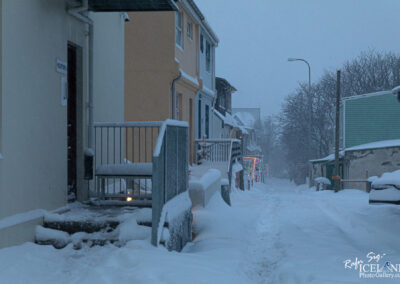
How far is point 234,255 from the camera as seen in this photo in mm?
6695

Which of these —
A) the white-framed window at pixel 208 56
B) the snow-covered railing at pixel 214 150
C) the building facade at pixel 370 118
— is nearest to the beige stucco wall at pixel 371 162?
the building facade at pixel 370 118

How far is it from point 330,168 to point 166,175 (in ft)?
105

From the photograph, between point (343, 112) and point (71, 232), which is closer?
point (71, 232)

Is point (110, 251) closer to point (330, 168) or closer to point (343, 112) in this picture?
point (343, 112)

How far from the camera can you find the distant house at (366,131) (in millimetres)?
29156

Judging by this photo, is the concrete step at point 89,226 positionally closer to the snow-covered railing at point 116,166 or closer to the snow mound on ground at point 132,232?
the snow mound on ground at point 132,232

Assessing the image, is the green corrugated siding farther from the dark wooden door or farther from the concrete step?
the concrete step

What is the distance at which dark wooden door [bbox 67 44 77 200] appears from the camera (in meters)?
8.01

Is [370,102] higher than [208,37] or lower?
lower

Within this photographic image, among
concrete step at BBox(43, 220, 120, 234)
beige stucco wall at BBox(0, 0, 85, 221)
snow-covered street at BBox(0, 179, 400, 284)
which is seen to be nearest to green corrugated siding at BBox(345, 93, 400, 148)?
snow-covered street at BBox(0, 179, 400, 284)

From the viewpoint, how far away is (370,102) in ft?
102

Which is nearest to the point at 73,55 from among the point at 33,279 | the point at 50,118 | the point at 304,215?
the point at 50,118

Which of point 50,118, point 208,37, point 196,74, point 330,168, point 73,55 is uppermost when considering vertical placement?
point 208,37

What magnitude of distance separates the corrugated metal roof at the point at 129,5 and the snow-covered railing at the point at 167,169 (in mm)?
2384
